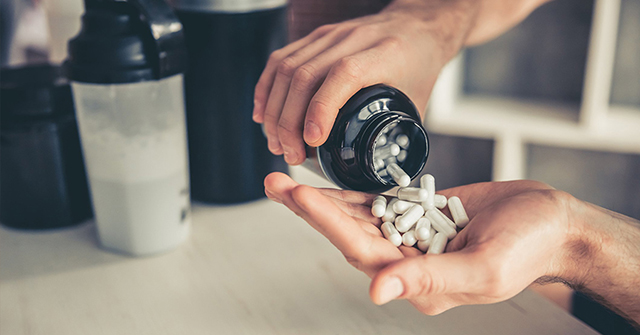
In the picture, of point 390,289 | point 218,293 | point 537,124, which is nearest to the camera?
point 390,289

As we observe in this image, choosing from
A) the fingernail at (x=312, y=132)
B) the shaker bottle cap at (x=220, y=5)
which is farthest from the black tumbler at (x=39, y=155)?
the fingernail at (x=312, y=132)

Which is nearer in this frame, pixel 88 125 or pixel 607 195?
pixel 88 125

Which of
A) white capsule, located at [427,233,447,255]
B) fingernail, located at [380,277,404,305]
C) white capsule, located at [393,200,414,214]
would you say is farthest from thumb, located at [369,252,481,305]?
white capsule, located at [393,200,414,214]

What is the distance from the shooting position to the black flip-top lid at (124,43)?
678mm

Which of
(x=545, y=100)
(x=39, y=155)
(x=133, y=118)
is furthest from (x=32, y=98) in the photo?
(x=545, y=100)

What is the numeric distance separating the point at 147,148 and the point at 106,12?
0.20 m

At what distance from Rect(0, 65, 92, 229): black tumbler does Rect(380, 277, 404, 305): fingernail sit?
64 cm

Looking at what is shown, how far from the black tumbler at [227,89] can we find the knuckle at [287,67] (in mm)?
151

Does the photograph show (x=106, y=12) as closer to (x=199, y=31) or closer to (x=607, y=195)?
(x=199, y=31)

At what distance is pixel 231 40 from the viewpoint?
0.87 m

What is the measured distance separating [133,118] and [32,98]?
210 millimetres

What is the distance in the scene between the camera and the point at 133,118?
73 centimetres

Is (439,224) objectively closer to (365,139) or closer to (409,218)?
(409,218)

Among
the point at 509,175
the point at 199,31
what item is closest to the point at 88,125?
the point at 199,31
